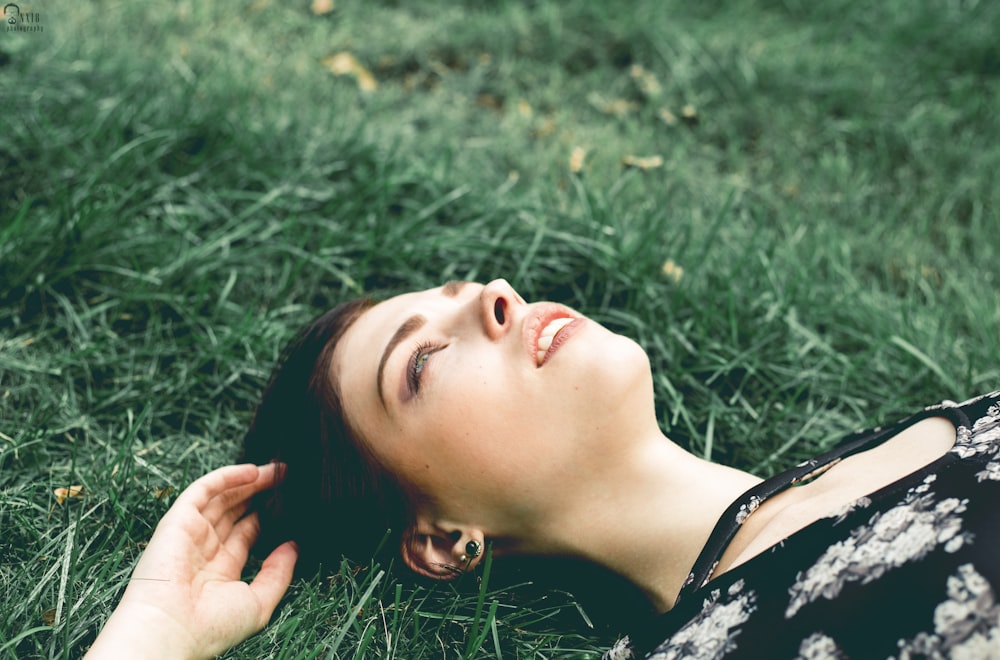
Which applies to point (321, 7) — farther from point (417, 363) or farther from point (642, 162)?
point (417, 363)

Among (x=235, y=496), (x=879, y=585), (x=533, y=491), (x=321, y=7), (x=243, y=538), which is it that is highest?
(x=321, y=7)

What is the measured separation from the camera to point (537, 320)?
1996mm

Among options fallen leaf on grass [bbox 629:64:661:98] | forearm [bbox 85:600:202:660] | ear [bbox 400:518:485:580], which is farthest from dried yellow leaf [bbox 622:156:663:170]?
forearm [bbox 85:600:202:660]

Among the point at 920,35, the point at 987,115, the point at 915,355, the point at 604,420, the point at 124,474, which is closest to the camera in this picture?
the point at 604,420

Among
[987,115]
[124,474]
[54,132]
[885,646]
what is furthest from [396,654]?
[987,115]

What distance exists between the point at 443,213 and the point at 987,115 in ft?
9.01

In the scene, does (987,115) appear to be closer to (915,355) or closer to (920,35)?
(920,35)

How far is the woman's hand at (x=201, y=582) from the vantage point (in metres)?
1.81

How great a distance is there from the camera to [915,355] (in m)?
2.76

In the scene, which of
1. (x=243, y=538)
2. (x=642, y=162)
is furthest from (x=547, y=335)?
(x=642, y=162)

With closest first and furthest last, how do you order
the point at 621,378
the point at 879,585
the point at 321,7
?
the point at 879,585, the point at 621,378, the point at 321,7

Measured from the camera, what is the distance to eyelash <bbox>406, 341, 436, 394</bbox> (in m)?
1.96

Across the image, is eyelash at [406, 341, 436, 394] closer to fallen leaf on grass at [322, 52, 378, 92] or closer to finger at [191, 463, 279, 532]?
finger at [191, 463, 279, 532]

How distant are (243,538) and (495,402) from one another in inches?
33.5
